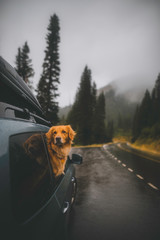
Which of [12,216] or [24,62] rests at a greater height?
[24,62]

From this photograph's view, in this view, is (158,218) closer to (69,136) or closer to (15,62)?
(69,136)

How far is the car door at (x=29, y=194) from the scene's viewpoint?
1.00m

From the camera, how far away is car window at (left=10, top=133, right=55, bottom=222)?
104cm

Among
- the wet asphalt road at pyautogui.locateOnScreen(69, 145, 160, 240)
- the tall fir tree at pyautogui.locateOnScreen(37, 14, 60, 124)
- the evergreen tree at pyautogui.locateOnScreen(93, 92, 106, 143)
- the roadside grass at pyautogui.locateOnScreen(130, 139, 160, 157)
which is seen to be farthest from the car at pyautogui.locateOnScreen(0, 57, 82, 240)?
the evergreen tree at pyautogui.locateOnScreen(93, 92, 106, 143)

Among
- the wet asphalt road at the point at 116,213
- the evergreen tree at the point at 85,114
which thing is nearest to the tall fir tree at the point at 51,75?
the wet asphalt road at the point at 116,213

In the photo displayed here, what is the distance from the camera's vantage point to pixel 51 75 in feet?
73.3

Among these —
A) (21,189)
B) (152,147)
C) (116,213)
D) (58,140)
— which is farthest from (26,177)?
(152,147)

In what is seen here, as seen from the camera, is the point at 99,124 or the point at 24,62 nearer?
the point at 24,62

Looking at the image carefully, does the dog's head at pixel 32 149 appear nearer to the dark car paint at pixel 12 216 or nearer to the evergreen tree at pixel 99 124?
the dark car paint at pixel 12 216

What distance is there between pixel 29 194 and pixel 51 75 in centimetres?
2272

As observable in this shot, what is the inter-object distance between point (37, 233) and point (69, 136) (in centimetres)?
180

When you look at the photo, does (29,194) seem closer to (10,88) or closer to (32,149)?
(32,149)

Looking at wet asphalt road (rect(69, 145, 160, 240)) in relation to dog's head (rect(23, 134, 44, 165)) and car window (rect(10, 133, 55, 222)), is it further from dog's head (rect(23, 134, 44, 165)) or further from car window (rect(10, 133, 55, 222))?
dog's head (rect(23, 134, 44, 165))

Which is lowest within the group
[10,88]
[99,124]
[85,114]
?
[10,88]
